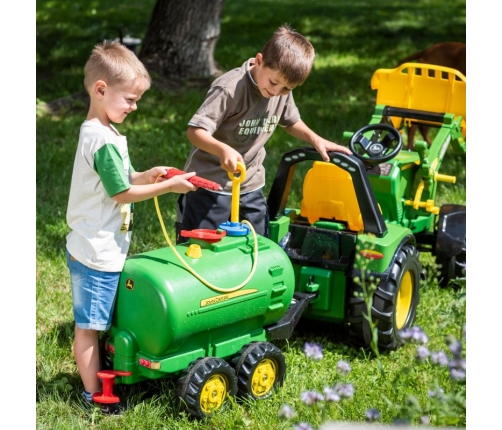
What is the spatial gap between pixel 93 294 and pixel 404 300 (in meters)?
1.73

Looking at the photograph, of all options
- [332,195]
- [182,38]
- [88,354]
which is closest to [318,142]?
[332,195]

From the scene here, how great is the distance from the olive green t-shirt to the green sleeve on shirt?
1.97 feet

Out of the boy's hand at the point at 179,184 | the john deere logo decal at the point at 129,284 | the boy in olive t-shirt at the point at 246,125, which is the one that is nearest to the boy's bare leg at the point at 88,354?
the john deere logo decal at the point at 129,284

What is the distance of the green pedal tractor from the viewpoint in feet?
10.6

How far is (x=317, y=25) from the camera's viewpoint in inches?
524

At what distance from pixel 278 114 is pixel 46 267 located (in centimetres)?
173

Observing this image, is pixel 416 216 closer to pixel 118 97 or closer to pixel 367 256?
pixel 367 256

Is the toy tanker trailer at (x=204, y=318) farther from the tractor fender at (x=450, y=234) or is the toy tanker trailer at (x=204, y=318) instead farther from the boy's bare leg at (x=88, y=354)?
the tractor fender at (x=450, y=234)

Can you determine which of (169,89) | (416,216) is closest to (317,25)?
(169,89)

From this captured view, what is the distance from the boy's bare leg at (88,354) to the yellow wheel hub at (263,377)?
65 cm

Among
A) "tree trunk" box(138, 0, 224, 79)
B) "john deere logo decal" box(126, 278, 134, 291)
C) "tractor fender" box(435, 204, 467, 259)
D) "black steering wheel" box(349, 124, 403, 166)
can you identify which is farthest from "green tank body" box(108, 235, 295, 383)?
"tree trunk" box(138, 0, 224, 79)

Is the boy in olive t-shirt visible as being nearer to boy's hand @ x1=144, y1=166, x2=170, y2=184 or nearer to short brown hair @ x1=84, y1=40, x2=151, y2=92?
boy's hand @ x1=144, y1=166, x2=170, y2=184

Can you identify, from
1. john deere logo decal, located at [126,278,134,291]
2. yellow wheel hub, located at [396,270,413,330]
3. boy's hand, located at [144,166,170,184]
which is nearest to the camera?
john deere logo decal, located at [126,278,134,291]

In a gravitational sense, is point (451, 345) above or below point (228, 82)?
below
